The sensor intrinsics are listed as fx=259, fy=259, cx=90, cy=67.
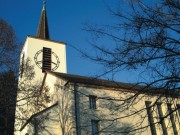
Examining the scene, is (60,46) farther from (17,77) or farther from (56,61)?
(17,77)

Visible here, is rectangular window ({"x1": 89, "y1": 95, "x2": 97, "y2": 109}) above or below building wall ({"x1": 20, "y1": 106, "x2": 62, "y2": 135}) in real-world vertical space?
above

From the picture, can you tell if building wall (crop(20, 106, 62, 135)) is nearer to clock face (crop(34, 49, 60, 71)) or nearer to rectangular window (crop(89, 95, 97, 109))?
rectangular window (crop(89, 95, 97, 109))

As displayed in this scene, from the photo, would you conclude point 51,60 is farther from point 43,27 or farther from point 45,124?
point 45,124

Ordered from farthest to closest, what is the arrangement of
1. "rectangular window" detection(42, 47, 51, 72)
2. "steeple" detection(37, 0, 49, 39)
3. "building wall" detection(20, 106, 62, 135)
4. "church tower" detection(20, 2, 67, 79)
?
1. "steeple" detection(37, 0, 49, 39)
2. "rectangular window" detection(42, 47, 51, 72)
3. "church tower" detection(20, 2, 67, 79)
4. "building wall" detection(20, 106, 62, 135)

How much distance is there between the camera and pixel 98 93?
22.1 m

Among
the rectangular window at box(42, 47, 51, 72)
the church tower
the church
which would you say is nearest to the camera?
the church

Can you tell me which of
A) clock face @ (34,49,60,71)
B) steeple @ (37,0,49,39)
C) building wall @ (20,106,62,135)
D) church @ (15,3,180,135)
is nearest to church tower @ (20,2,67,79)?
clock face @ (34,49,60,71)

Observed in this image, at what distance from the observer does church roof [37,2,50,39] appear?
124 ft

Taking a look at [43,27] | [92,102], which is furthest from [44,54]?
[92,102]

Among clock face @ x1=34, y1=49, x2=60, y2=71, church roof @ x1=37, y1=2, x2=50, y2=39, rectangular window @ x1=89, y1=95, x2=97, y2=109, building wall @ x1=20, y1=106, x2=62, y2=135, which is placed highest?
church roof @ x1=37, y1=2, x2=50, y2=39

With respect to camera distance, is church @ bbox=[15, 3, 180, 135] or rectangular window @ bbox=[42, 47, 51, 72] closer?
church @ bbox=[15, 3, 180, 135]

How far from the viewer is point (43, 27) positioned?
39.5m

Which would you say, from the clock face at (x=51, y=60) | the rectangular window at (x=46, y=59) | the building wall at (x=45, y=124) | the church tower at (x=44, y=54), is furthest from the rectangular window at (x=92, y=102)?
the clock face at (x=51, y=60)

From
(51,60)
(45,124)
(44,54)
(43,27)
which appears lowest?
(45,124)
